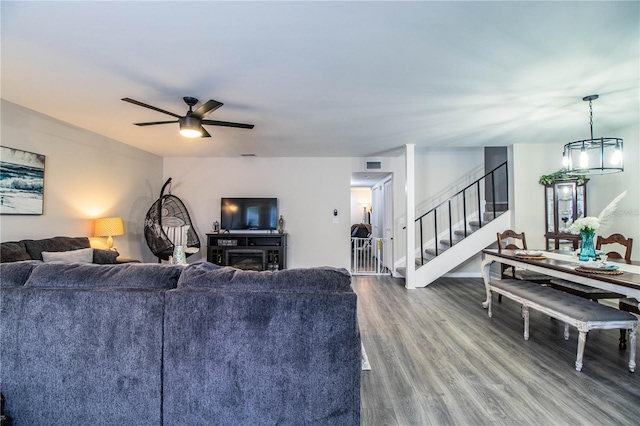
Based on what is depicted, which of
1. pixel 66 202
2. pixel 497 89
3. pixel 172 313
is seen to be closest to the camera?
pixel 172 313

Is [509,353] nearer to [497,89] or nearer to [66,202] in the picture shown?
[497,89]

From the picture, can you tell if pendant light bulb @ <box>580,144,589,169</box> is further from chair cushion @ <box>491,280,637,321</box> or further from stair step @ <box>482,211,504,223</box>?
stair step @ <box>482,211,504,223</box>

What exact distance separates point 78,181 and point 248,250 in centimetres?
275

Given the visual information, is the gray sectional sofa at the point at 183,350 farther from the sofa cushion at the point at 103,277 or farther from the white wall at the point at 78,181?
the white wall at the point at 78,181

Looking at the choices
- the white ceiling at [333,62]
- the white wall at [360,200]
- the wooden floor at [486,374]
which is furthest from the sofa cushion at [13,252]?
the white wall at [360,200]

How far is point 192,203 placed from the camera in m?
6.09

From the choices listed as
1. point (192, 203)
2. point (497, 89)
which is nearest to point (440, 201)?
point (497, 89)

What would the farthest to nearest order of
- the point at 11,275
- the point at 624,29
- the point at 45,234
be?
the point at 45,234 → the point at 624,29 → the point at 11,275

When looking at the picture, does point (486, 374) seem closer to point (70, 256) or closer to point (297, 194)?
point (70, 256)

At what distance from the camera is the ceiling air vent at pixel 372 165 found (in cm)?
600

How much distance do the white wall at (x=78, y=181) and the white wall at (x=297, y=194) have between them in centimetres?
104

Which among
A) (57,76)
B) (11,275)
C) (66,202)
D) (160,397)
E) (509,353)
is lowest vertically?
(509,353)

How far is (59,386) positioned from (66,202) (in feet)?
10.9

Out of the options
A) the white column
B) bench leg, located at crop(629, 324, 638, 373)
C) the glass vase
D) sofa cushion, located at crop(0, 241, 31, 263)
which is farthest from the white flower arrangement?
sofa cushion, located at crop(0, 241, 31, 263)
